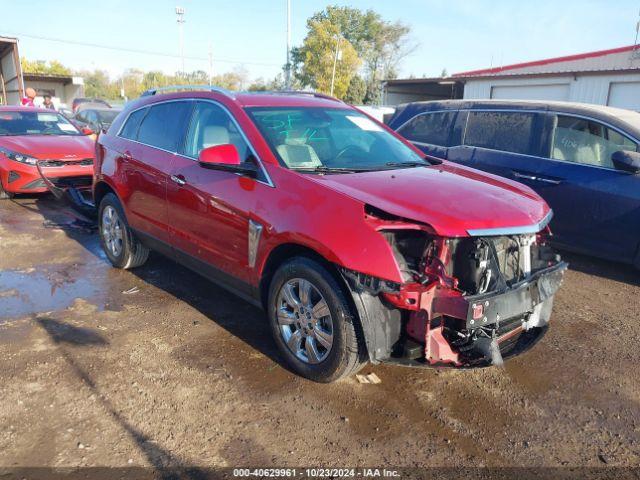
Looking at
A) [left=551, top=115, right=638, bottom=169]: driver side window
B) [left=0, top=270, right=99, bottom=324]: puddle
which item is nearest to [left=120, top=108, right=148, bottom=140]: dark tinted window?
[left=0, top=270, right=99, bottom=324]: puddle

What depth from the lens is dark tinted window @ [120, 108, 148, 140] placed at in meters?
4.93

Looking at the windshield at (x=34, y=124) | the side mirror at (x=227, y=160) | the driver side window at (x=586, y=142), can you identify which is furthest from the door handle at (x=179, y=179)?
the windshield at (x=34, y=124)

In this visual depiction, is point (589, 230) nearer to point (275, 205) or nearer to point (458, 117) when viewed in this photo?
point (458, 117)

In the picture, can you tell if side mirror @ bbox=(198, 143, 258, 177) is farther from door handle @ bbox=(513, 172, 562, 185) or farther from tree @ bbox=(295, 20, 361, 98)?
tree @ bbox=(295, 20, 361, 98)

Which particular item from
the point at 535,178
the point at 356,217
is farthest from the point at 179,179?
the point at 535,178

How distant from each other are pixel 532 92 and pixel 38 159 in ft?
56.0

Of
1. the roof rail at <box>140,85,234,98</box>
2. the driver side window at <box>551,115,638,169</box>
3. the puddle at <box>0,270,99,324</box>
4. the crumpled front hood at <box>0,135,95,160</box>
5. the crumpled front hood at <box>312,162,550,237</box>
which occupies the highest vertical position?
the roof rail at <box>140,85,234,98</box>

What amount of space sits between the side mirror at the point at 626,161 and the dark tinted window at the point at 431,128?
6.60 feet

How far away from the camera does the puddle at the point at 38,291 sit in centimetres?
433

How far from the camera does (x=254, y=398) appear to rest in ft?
10.1

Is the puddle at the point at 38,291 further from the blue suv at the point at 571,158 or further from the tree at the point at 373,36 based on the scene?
the tree at the point at 373,36

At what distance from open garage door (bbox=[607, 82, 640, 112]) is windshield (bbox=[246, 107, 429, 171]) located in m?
14.7

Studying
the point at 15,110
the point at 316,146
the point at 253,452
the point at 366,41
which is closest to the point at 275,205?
the point at 316,146

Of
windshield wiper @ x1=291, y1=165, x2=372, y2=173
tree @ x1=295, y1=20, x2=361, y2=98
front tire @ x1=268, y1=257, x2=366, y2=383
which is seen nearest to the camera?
front tire @ x1=268, y1=257, x2=366, y2=383
